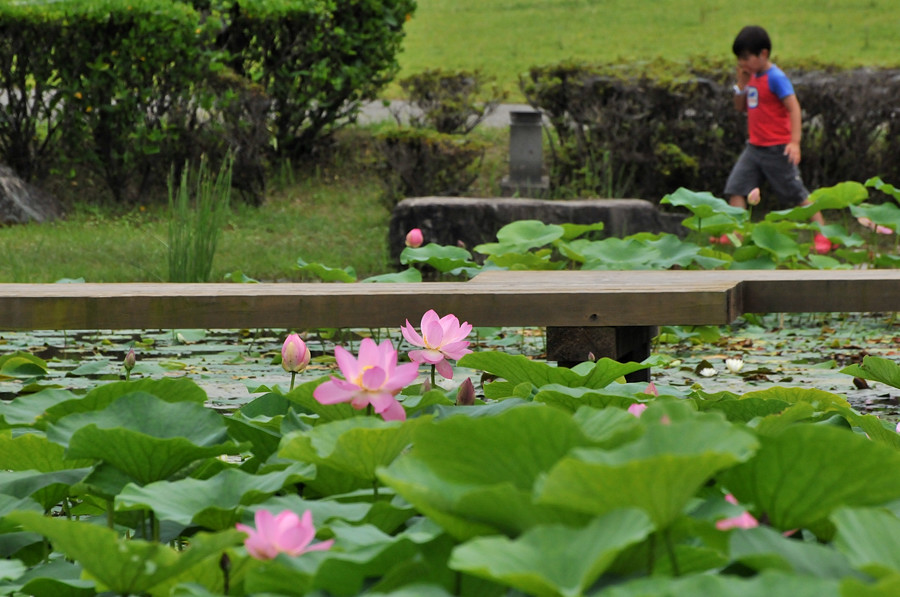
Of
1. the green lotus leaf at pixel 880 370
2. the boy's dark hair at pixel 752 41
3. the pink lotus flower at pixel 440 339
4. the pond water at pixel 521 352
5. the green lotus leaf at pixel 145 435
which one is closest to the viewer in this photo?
the green lotus leaf at pixel 145 435

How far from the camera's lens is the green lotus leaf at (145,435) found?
1079 millimetres

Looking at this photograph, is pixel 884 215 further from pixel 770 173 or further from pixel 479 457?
pixel 479 457

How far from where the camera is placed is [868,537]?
754mm

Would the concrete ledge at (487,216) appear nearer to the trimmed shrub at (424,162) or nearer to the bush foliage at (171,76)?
the trimmed shrub at (424,162)

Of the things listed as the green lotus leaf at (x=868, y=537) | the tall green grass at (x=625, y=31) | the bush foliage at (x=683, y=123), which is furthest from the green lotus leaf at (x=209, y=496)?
the tall green grass at (x=625, y=31)

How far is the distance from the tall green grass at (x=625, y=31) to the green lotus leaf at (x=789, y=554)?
14312 mm

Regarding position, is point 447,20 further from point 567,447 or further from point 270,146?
point 567,447

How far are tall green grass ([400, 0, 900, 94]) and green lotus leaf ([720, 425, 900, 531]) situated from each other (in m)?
14.2

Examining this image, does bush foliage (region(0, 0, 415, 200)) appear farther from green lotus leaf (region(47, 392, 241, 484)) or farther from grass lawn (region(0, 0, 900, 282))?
green lotus leaf (region(47, 392, 241, 484))

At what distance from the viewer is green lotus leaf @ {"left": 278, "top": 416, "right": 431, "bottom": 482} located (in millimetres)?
989

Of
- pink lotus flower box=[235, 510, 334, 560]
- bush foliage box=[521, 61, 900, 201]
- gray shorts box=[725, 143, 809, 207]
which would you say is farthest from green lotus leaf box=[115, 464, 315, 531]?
bush foliage box=[521, 61, 900, 201]

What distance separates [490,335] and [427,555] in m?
3.11

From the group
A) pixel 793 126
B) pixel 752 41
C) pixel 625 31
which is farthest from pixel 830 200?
pixel 625 31

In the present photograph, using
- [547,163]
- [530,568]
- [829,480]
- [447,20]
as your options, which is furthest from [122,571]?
[447,20]
